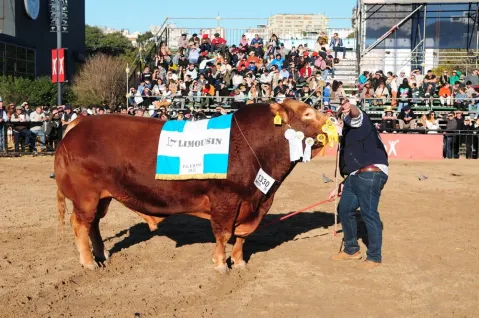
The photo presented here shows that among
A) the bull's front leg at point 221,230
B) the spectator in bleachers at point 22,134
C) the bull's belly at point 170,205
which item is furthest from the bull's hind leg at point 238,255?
the spectator in bleachers at point 22,134

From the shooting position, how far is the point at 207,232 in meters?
8.61

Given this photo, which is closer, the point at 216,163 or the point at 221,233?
the point at 216,163

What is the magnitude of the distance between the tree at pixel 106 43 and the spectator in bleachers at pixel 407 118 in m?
56.1

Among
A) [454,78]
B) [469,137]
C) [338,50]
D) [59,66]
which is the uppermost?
[338,50]

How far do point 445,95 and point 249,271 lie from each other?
17.9 meters

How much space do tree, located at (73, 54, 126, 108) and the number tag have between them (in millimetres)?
39405

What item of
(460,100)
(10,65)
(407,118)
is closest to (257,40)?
(407,118)

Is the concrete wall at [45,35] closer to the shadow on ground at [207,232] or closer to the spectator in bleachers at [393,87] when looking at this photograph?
the spectator in bleachers at [393,87]

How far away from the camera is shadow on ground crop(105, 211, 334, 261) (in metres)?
8.00

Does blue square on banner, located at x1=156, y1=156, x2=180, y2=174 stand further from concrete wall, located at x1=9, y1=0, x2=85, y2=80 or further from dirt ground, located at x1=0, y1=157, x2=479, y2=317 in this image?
concrete wall, located at x1=9, y1=0, x2=85, y2=80

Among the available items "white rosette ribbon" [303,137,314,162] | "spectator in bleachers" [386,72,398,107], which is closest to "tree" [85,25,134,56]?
"spectator in bleachers" [386,72,398,107]

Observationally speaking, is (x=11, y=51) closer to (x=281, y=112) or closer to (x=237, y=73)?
(x=237, y=73)

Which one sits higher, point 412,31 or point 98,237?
point 412,31

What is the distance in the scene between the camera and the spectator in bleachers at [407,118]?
20266 millimetres
